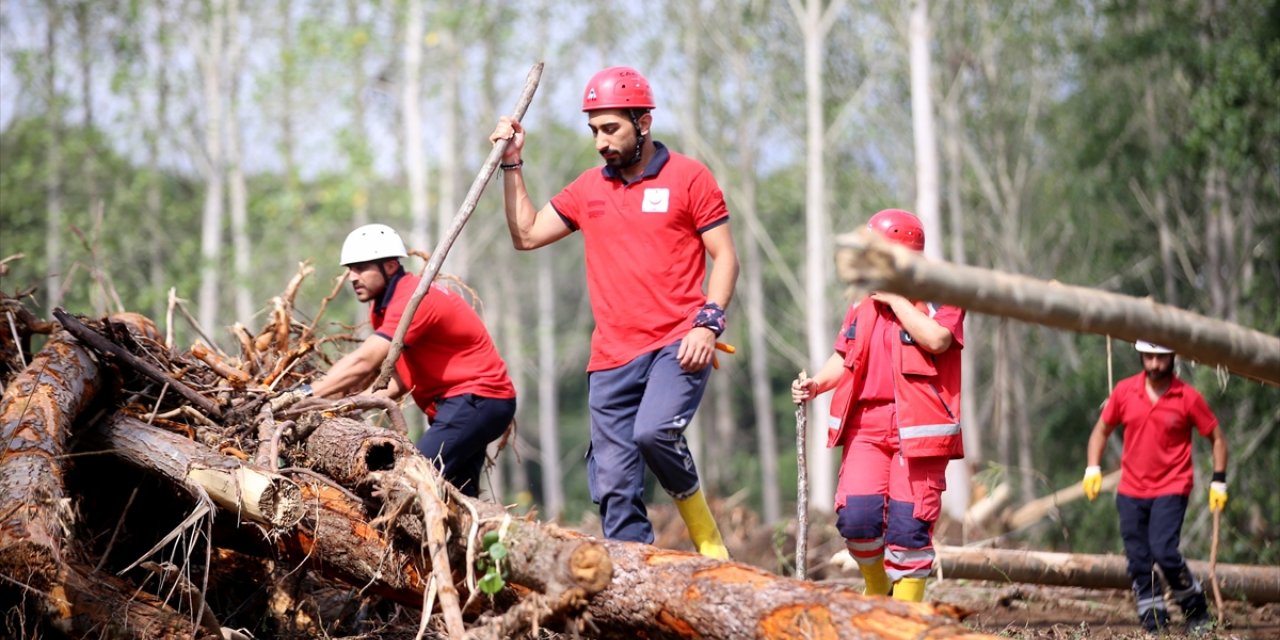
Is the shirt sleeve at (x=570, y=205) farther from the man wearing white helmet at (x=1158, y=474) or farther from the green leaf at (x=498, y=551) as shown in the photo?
the man wearing white helmet at (x=1158, y=474)

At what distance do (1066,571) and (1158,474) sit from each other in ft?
2.79

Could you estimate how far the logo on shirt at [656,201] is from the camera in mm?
6254

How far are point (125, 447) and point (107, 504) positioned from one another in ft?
1.60

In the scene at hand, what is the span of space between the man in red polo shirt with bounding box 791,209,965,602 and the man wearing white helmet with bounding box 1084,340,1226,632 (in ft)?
9.09

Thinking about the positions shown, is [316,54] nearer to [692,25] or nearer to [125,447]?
[692,25]

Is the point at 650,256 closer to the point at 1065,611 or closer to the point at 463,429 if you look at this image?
the point at 463,429

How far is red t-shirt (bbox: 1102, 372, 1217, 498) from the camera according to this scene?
27.2ft

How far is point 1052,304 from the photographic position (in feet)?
13.1

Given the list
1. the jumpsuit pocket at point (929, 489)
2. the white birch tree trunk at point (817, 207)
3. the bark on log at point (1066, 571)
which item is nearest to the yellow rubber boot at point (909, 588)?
the jumpsuit pocket at point (929, 489)

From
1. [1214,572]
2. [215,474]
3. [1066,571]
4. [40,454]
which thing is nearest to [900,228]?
[215,474]

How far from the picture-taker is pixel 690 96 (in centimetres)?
3406

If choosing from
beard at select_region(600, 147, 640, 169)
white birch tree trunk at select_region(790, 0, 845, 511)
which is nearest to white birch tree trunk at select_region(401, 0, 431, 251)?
white birch tree trunk at select_region(790, 0, 845, 511)

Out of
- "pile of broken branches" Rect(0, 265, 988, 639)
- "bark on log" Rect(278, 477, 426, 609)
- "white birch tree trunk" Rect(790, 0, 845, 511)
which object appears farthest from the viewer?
"white birch tree trunk" Rect(790, 0, 845, 511)

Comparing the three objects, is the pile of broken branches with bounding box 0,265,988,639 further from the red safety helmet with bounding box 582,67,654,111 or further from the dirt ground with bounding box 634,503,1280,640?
the dirt ground with bounding box 634,503,1280,640
